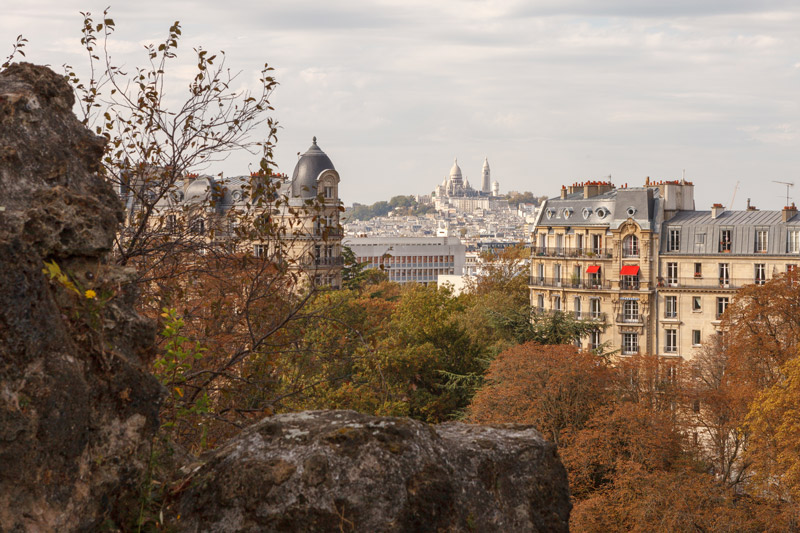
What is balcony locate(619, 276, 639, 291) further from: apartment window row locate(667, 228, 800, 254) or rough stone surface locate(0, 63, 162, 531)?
rough stone surface locate(0, 63, 162, 531)

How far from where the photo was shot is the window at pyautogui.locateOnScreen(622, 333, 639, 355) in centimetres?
7069

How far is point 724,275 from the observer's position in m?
68.0

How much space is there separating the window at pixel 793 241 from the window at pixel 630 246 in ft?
34.4

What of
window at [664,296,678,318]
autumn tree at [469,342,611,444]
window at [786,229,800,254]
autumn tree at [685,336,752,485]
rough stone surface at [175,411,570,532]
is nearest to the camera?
rough stone surface at [175,411,570,532]

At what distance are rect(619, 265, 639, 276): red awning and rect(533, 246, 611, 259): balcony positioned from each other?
1574 mm

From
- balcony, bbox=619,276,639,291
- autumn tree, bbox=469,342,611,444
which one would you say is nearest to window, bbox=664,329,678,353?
balcony, bbox=619,276,639,291

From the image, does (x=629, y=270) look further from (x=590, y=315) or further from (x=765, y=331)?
(x=765, y=331)

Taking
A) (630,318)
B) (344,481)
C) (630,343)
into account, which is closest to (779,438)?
(344,481)

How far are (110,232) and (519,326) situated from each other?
137 ft

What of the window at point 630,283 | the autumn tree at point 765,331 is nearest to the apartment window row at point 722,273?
the window at point 630,283

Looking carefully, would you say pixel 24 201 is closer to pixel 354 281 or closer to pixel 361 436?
pixel 361 436

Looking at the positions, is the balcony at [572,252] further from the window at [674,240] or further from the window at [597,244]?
the window at [674,240]

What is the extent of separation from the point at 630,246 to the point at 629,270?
191 cm

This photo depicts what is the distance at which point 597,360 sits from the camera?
4103 centimetres
